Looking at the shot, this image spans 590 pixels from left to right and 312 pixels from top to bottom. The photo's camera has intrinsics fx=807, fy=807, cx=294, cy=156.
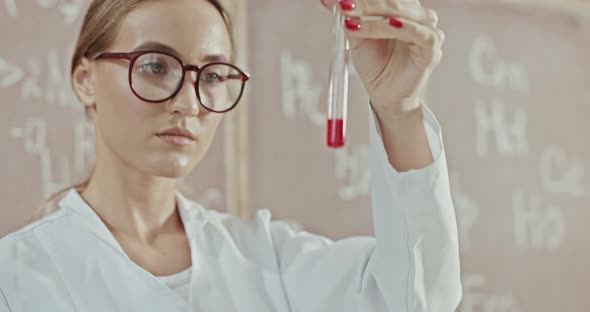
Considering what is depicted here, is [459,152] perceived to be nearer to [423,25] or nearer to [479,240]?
[479,240]

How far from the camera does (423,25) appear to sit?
0.82 metres

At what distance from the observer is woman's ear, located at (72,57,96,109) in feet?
3.57

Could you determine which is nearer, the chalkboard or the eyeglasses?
the eyeglasses

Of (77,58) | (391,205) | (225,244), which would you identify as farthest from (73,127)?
(391,205)

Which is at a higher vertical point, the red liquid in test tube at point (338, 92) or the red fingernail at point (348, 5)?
the red fingernail at point (348, 5)

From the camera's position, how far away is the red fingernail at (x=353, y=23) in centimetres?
81

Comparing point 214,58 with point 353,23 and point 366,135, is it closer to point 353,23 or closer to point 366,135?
point 353,23

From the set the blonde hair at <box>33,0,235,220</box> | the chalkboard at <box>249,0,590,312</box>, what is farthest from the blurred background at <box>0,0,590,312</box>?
the blonde hair at <box>33,0,235,220</box>

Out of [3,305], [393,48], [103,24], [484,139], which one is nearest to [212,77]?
[103,24]

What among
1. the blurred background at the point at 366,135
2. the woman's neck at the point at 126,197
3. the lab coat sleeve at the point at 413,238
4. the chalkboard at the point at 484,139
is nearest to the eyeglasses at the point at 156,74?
the woman's neck at the point at 126,197

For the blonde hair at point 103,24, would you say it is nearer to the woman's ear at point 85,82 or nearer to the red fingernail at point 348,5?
the woman's ear at point 85,82

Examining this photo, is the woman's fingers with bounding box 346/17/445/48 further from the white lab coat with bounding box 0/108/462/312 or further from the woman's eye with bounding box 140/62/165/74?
the woman's eye with bounding box 140/62/165/74

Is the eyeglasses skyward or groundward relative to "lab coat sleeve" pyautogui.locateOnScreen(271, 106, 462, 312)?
skyward

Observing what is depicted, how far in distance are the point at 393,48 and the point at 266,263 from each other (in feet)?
1.33
